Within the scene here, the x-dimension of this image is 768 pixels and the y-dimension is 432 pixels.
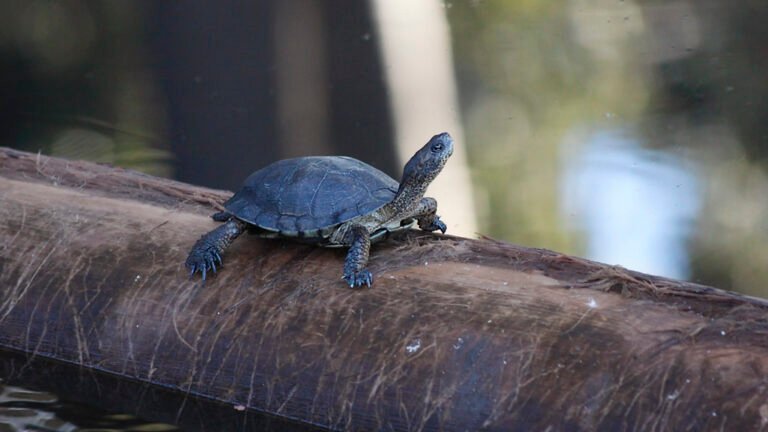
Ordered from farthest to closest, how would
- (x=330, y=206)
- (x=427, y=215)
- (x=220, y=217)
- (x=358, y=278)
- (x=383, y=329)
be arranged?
(x=220, y=217) → (x=427, y=215) → (x=330, y=206) → (x=358, y=278) → (x=383, y=329)

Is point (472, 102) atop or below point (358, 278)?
atop

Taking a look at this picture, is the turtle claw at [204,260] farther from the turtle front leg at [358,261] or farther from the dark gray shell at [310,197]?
the turtle front leg at [358,261]

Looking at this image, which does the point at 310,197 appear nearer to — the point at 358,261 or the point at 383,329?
the point at 358,261

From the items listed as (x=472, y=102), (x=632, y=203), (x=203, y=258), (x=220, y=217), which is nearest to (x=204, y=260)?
(x=203, y=258)

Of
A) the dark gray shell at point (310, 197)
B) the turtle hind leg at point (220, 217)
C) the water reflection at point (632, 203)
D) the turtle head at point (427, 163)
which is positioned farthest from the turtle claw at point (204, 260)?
the water reflection at point (632, 203)

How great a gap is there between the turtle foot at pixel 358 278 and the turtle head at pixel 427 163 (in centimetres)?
42

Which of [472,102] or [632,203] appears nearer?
[632,203]

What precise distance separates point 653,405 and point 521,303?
65 centimetres

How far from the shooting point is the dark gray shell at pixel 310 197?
3814 mm

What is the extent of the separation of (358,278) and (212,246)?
69 cm

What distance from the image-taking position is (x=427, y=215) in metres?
4.21

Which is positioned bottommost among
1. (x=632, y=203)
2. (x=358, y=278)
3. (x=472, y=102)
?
(x=632, y=203)

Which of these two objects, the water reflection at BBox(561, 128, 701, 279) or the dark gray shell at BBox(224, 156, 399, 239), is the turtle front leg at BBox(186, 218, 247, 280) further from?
the water reflection at BBox(561, 128, 701, 279)

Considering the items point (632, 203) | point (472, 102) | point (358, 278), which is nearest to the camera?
point (358, 278)
